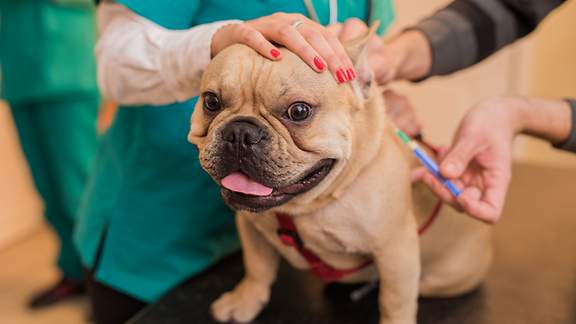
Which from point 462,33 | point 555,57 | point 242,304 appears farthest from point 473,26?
point 555,57

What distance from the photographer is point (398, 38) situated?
37.4 inches

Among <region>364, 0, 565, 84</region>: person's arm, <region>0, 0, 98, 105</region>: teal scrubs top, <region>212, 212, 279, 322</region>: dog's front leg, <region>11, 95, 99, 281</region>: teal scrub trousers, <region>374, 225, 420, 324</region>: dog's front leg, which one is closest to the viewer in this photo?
<region>374, 225, 420, 324</region>: dog's front leg

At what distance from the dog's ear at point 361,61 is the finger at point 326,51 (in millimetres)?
35

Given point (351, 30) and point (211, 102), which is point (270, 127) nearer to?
point (211, 102)

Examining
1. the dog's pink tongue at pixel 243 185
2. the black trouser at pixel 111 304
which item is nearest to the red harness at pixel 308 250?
the dog's pink tongue at pixel 243 185

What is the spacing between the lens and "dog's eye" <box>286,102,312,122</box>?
2.00ft

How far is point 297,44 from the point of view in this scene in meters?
0.60

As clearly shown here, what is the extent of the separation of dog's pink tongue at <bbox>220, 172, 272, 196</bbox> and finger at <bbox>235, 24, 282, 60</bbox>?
0.14 meters

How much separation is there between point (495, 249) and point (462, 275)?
23 centimetres

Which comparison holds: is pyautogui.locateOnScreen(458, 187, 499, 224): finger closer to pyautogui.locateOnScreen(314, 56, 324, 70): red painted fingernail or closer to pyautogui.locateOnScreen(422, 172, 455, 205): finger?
pyautogui.locateOnScreen(422, 172, 455, 205): finger

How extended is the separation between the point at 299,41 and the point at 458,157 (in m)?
0.33

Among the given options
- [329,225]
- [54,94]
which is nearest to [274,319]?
[329,225]

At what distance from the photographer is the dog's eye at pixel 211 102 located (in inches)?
25.3

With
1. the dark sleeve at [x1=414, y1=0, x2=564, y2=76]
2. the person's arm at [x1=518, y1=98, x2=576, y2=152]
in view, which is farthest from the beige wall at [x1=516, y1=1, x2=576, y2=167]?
the person's arm at [x1=518, y1=98, x2=576, y2=152]
